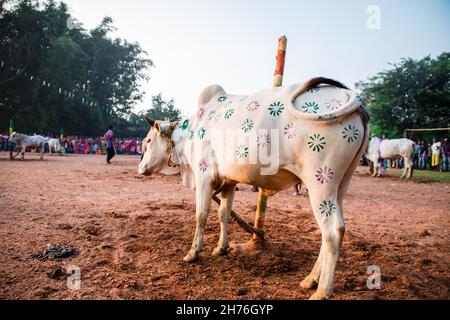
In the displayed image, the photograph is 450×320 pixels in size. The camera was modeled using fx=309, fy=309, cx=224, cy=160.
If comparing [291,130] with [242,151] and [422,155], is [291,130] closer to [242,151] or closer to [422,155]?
[242,151]

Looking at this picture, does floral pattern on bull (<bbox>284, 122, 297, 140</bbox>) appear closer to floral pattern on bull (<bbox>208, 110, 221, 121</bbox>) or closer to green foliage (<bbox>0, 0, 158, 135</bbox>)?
floral pattern on bull (<bbox>208, 110, 221, 121</bbox>)

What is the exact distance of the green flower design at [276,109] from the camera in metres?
2.91

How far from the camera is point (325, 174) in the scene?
2.57m

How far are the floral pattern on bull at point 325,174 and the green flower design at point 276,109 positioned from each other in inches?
26.6

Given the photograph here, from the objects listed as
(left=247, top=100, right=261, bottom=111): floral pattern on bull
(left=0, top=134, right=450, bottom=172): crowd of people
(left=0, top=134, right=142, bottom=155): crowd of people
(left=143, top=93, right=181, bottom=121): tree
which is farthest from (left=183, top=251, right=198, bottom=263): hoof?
(left=143, top=93, right=181, bottom=121): tree

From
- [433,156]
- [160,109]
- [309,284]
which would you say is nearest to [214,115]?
[309,284]

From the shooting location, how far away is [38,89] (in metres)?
33.3

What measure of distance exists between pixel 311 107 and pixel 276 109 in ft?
1.17

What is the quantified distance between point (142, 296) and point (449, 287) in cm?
293

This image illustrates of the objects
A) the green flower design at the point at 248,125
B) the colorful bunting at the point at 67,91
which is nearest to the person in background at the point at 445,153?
the green flower design at the point at 248,125

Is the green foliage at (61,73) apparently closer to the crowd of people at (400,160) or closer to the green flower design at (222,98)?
the crowd of people at (400,160)

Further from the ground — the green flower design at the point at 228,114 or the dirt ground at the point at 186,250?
the green flower design at the point at 228,114

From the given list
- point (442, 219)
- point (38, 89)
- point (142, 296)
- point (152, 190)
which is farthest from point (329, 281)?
point (38, 89)

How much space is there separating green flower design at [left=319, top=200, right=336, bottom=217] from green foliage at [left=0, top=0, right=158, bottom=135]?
1422 inches
